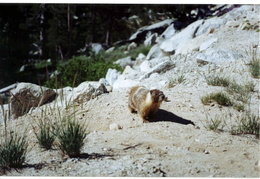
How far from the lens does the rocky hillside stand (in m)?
3.75

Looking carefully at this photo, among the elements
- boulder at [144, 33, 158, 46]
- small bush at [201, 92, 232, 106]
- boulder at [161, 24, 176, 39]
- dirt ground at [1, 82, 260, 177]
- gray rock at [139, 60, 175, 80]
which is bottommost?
dirt ground at [1, 82, 260, 177]

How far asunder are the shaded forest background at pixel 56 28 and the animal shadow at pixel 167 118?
174cm

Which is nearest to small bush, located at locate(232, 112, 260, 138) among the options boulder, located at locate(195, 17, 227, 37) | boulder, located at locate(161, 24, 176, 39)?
boulder, located at locate(161, 24, 176, 39)

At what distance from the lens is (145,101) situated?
497cm

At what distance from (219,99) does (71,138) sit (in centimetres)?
251

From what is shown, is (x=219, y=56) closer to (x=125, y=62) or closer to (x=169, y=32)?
(x=169, y=32)

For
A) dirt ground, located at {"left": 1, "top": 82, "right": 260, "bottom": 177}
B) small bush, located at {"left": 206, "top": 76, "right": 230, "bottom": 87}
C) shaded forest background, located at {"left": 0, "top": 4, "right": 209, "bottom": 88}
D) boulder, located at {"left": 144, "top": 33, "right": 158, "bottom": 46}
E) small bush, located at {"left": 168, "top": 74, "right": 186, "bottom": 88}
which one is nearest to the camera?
dirt ground, located at {"left": 1, "top": 82, "right": 260, "bottom": 177}

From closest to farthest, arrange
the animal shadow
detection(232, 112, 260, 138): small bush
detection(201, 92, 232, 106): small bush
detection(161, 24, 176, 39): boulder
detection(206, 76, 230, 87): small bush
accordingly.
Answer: detection(232, 112, 260, 138): small bush < the animal shadow < detection(201, 92, 232, 106): small bush < detection(206, 76, 230, 87): small bush < detection(161, 24, 176, 39): boulder

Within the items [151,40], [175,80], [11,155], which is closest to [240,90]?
[175,80]

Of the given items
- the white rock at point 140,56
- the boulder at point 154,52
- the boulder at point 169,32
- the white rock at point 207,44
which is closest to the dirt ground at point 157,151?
the white rock at point 207,44

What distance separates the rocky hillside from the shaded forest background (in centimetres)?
76

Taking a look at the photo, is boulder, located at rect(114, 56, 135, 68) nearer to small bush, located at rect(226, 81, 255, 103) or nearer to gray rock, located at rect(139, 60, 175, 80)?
gray rock, located at rect(139, 60, 175, 80)

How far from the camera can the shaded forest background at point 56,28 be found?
18.4ft

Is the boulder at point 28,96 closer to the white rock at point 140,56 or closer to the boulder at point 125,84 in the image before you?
the boulder at point 125,84
